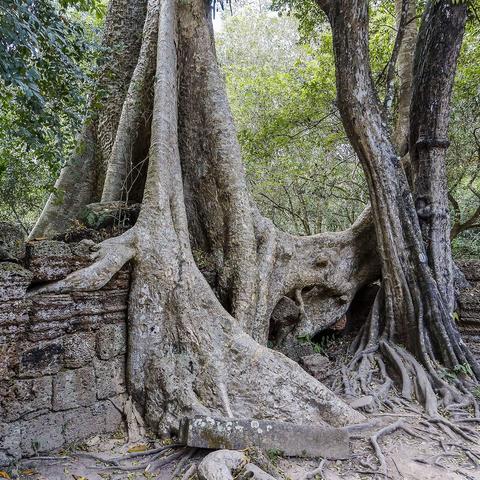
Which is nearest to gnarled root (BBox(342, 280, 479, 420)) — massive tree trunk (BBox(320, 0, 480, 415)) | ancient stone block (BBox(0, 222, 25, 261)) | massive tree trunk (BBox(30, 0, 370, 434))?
massive tree trunk (BBox(320, 0, 480, 415))

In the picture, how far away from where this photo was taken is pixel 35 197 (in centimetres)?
689

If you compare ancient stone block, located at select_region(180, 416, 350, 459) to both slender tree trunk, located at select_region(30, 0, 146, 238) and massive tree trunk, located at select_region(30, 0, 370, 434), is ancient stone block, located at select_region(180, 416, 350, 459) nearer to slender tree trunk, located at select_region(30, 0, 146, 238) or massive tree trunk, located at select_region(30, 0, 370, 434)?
massive tree trunk, located at select_region(30, 0, 370, 434)

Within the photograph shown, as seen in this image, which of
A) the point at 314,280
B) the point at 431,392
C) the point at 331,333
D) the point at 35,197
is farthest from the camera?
the point at 35,197

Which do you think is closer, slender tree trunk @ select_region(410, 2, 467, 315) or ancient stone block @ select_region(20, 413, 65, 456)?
ancient stone block @ select_region(20, 413, 65, 456)

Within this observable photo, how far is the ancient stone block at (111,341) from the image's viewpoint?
3.02 metres

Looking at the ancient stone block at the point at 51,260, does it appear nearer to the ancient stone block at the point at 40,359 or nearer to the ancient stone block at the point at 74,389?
the ancient stone block at the point at 40,359

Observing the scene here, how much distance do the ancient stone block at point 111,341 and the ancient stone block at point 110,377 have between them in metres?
0.05

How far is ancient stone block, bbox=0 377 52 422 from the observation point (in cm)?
254

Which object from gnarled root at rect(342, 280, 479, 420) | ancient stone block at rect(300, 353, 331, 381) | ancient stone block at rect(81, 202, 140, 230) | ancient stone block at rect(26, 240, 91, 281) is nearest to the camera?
ancient stone block at rect(26, 240, 91, 281)

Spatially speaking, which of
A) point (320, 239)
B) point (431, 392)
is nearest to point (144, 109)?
point (320, 239)

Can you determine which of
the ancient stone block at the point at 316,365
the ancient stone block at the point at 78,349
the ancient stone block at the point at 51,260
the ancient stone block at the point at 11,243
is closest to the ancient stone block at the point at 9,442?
the ancient stone block at the point at 78,349

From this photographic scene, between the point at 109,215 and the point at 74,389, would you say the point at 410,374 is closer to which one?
the point at 74,389

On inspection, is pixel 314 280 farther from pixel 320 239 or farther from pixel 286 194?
pixel 286 194

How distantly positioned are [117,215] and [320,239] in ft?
8.15
